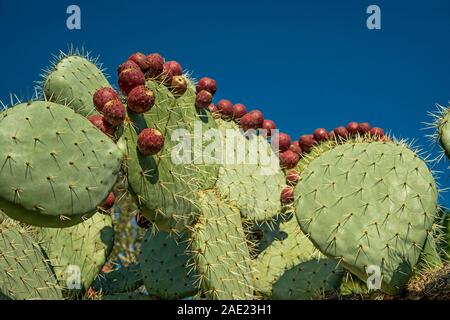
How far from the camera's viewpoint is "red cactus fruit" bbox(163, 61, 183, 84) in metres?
2.88

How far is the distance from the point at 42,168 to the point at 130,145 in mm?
484

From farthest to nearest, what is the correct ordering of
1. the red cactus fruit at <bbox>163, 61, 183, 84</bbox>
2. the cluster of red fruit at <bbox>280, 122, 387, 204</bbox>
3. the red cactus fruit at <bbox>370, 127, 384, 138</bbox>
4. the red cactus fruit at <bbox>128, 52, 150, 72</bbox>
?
the cluster of red fruit at <bbox>280, 122, 387, 204</bbox> < the red cactus fruit at <bbox>370, 127, 384, 138</bbox> < the red cactus fruit at <bbox>163, 61, 183, 84</bbox> < the red cactus fruit at <bbox>128, 52, 150, 72</bbox>

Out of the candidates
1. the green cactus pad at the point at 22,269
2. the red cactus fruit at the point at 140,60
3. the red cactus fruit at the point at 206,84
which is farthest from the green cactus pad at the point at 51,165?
the red cactus fruit at the point at 206,84

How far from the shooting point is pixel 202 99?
319cm

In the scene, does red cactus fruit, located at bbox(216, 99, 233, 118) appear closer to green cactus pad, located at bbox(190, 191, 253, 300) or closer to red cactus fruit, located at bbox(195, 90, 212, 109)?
red cactus fruit, located at bbox(195, 90, 212, 109)

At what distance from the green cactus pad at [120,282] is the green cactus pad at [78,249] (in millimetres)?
673

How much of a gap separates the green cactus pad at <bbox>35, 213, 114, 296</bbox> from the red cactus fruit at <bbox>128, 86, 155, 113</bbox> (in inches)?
42.2

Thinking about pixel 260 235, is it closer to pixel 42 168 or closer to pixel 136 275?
pixel 136 275

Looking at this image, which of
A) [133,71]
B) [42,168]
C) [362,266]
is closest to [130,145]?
[133,71]

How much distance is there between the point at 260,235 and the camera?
146 inches

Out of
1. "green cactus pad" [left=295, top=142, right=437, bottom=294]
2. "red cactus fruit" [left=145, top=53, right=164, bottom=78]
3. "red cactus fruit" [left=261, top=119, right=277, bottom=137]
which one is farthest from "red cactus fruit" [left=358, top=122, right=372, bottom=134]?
"red cactus fruit" [left=145, top=53, right=164, bottom=78]

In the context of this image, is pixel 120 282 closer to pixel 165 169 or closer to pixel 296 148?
pixel 296 148

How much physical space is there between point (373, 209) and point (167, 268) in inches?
55.6

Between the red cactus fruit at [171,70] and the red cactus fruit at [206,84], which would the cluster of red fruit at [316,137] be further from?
the red cactus fruit at [171,70]
